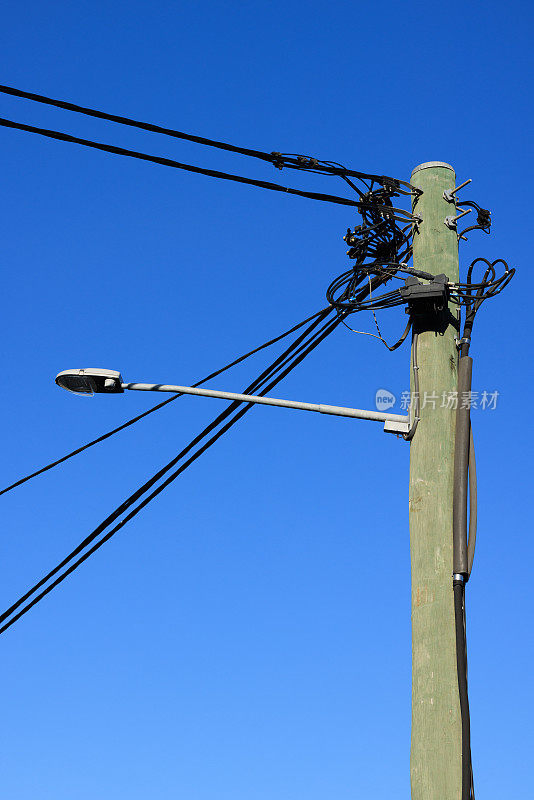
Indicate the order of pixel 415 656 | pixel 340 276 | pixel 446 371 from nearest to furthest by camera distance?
pixel 415 656 → pixel 446 371 → pixel 340 276

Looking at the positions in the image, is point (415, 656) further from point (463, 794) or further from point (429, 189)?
point (429, 189)

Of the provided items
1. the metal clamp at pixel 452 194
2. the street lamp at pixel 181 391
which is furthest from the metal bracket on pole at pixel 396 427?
the metal clamp at pixel 452 194

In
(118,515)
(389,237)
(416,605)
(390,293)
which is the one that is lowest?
(416,605)

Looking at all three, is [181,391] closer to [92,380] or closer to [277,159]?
[92,380]

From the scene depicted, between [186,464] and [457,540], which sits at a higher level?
[186,464]

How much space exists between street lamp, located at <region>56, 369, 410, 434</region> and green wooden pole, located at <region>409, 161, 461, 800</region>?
192mm

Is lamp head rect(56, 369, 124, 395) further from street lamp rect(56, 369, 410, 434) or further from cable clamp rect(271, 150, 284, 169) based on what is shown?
cable clamp rect(271, 150, 284, 169)

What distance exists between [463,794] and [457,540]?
1280 millimetres

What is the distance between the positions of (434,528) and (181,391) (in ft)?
6.08

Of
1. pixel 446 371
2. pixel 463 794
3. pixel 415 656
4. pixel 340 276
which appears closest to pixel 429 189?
pixel 340 276

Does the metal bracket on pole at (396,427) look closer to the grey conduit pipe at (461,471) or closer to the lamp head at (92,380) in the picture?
the grey conduit pipe at (461,471)

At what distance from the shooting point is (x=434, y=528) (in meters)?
5.23

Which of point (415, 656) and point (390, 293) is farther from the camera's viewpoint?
point (390, 293)

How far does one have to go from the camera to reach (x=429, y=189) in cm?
618
